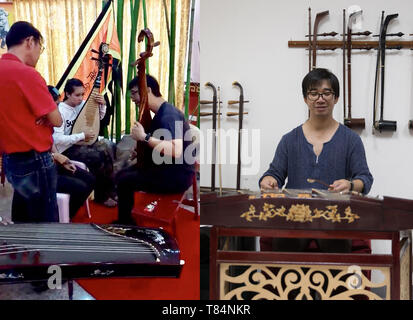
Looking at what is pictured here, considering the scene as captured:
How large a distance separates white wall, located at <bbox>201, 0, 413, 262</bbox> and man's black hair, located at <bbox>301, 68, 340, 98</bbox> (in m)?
0.03

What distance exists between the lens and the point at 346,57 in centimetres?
156

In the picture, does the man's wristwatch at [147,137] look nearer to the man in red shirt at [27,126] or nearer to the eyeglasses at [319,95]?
the man in red shirt at [27,126]

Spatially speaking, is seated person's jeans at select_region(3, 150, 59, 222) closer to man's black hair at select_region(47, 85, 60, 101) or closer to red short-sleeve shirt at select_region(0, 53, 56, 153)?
red short-sleeve shirt at select_region(0, 53, 56, 153)

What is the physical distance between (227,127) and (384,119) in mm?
623

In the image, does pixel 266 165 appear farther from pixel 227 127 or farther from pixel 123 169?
pixel 123 169

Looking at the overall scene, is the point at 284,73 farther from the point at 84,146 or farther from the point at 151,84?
the point at 84,146

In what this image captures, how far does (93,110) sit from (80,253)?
54 centimetres

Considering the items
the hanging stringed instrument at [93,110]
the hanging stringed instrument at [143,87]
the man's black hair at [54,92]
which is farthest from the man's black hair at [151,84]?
the man's black hair at [54,92]

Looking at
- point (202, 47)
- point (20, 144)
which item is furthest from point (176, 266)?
point (202, 47)

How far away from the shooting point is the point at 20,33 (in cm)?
146

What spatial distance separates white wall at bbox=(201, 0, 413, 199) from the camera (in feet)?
5.09

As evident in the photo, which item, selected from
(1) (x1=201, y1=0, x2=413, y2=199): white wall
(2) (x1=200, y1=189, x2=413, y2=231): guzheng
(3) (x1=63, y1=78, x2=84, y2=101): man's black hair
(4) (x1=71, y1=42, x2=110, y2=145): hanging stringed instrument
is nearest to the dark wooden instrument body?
(2) (x1=200, y1=189, x2=413, y2=231): guzheng

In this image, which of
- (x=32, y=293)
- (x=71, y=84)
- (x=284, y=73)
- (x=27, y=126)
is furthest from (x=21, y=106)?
(x=284, y=73)

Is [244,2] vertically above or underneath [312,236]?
above
